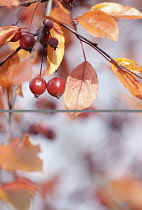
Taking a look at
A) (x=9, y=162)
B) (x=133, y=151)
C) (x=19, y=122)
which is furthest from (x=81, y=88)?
(x=133, y=151)

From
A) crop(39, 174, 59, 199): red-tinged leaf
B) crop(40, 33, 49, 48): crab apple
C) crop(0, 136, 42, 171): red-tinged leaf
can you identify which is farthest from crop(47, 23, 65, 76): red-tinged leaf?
crop(39, 174, 59, 199): red-tinged leaf

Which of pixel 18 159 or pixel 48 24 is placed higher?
pixel 48 24

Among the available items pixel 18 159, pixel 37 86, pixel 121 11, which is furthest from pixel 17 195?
pixel 121 11

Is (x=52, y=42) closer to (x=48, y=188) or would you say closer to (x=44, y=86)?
(x=44, y=86)

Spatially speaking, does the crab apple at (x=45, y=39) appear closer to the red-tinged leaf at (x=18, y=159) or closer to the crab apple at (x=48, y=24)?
the crab apple at (x=48, y=24)

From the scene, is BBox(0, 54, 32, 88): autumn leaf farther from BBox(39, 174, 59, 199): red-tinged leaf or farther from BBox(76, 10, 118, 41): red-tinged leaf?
BBox(39, 174, 59, 199): red-tinged leaf
